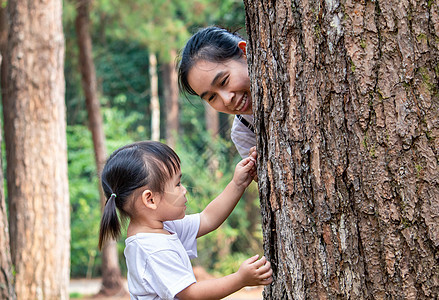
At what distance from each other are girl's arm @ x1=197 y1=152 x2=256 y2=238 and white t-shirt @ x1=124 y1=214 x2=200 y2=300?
0.73 feet

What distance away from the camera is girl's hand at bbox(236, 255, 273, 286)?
1.51 m

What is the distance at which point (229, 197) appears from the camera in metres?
2.03

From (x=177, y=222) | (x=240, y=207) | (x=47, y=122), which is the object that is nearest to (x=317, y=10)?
(x=177, y=222)

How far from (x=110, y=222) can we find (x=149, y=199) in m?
0.21

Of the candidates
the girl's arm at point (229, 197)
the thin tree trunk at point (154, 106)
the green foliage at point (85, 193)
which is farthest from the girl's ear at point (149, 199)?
the thin tree trunk at point (154, 106)

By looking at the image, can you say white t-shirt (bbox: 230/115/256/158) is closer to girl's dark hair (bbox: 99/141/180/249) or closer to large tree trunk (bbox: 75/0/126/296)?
girl's dark hair (bbox: 99/141/180/249)

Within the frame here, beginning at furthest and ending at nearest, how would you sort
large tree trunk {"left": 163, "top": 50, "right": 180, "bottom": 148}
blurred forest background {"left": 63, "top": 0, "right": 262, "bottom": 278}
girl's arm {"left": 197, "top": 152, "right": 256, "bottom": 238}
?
large tree trunk {"left": 163, "top": 50, "right": 180, "bottom": 148}, blurred forest background {"left": 63, "top": 0, "right": 262, "bottom": 278}, girl's arm {"left": 197, "top": 152, "right": 256, "bottom": 238}

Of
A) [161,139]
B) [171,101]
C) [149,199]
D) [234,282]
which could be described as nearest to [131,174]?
[149,199]

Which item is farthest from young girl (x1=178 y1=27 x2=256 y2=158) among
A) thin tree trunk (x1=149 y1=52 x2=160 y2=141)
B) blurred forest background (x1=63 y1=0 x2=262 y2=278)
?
thin tree trunk (x1=149 y1=52 x2=160 y2=141)

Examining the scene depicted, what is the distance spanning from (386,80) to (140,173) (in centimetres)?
102

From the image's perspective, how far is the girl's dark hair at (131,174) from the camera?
6.34ft

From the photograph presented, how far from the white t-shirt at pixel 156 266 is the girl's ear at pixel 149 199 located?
0.10 metres

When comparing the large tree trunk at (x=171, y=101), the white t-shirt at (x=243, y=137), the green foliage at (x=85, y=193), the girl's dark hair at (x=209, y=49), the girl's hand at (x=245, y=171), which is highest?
A: the large tree trunk at (x=171, y=101)

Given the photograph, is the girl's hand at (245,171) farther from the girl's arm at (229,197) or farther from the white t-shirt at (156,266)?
the white t-shirt at (156,266)
